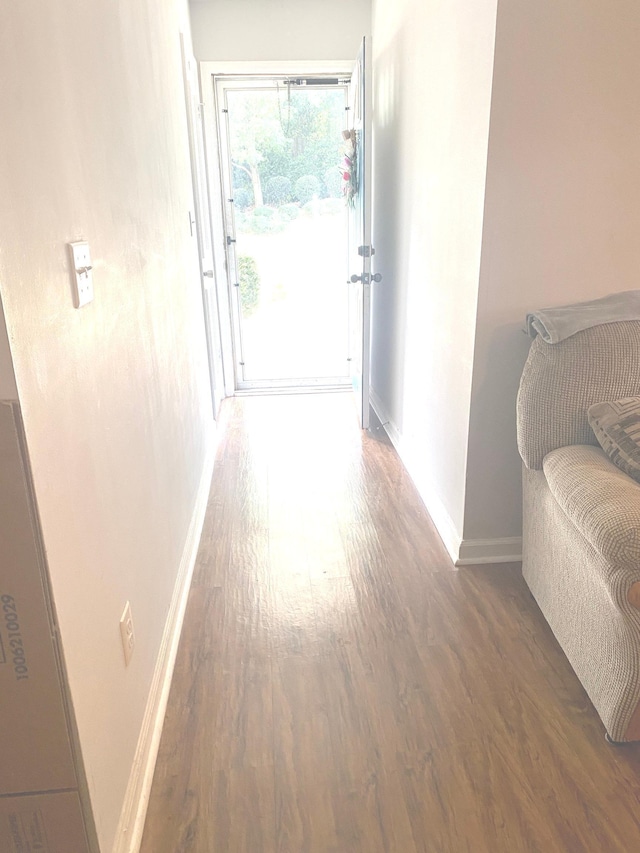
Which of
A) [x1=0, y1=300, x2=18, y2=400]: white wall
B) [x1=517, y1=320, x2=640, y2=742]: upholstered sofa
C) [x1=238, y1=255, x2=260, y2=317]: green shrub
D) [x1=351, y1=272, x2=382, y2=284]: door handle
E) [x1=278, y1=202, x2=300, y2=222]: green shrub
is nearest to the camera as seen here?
[x1=0, y1=300, x2=18, y2=400]: white wall

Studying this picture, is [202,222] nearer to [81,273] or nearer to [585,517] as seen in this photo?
[81,273]

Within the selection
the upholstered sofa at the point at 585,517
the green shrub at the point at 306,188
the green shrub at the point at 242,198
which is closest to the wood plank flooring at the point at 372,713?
the upholstered sofa at the point at 585,517

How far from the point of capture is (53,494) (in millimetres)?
1047

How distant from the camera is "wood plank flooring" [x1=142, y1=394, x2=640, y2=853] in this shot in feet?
4.72

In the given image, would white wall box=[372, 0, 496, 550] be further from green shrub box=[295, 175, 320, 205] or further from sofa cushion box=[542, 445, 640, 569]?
green shrub box=[295, 175, 320, 205]

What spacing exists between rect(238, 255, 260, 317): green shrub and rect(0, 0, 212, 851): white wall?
2.35 meters

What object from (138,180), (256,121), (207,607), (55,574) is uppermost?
(256,121)

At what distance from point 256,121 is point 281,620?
11.5 ft

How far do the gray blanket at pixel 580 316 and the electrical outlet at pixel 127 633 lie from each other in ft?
4.64

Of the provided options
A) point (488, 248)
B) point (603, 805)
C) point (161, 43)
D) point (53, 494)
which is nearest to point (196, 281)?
point (161, 43)

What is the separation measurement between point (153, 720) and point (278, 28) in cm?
385

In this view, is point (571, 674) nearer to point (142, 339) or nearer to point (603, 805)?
point (603, 805)

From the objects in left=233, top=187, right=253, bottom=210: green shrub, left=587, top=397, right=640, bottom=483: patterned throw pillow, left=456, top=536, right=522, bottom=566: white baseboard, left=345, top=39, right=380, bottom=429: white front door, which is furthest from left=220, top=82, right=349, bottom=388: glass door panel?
left=587, top=397, right=640, bottom=483: patterned throw pillow

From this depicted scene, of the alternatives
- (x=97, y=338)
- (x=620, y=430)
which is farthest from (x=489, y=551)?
(x=97, y=338)
